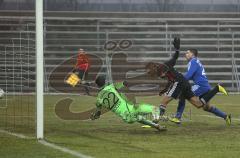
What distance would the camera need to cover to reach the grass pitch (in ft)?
33.2

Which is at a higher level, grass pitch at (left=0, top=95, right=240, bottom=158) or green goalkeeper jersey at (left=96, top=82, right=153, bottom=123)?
green goalkeeper jersey at (left=96, top=82, right=153, bottom=123)

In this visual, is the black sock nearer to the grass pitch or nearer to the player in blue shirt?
the player in blue shirt

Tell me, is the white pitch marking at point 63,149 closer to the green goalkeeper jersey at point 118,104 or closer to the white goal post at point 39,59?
the white goal post at point 39,59

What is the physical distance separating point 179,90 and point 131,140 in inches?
123

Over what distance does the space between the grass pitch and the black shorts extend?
756mm

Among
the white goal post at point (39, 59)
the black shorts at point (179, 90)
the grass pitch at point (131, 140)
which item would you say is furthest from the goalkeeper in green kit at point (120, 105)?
the black shorts at point (179, 90)

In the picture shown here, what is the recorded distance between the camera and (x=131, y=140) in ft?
39.3

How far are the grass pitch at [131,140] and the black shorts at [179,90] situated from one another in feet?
2.48

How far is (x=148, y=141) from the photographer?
38.8ft

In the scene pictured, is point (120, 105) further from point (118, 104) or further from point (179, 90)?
point (179, 90)

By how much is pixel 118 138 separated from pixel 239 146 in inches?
96.2

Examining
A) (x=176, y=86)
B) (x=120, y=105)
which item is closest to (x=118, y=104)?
(x=120, y=105)

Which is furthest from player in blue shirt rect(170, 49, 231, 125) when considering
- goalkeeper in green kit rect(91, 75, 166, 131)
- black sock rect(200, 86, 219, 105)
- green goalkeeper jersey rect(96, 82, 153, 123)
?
green goalkeeper jersey rect(96, 82, 153, 123)

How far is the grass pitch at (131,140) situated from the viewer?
1013 centimetres
